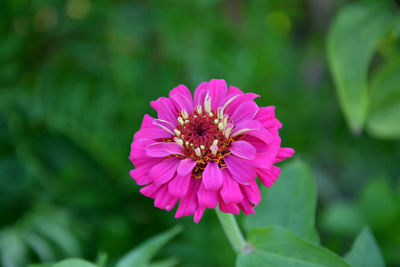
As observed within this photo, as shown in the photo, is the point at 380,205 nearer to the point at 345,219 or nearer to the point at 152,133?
the point at 345,219

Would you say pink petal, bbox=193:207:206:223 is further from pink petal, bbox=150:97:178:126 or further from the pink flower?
pink petal, bbox=150:97:178:126

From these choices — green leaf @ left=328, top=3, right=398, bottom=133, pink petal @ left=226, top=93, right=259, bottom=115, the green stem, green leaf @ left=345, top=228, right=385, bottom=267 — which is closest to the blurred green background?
Result: green leaf @ left=328, top=3, right=398, bottom=133

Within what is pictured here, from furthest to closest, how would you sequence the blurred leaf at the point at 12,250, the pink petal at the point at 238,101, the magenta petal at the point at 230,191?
the blurred leaf at the point at 12,250
the pink petal at the point at 238,101
the magenta petal at the point at 230,191

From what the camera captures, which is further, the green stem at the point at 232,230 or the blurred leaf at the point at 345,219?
the blurred leaf at the point at 345,219

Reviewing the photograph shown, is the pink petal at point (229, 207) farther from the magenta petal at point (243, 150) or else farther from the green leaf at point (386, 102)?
the green leaf at point (386, 102)

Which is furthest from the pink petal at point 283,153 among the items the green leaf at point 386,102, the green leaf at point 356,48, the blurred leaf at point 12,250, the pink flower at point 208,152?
the blurred leaf at point 12,250

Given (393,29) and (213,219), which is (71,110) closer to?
(213,219)

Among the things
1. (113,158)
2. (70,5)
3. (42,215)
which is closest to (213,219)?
(113,158)
